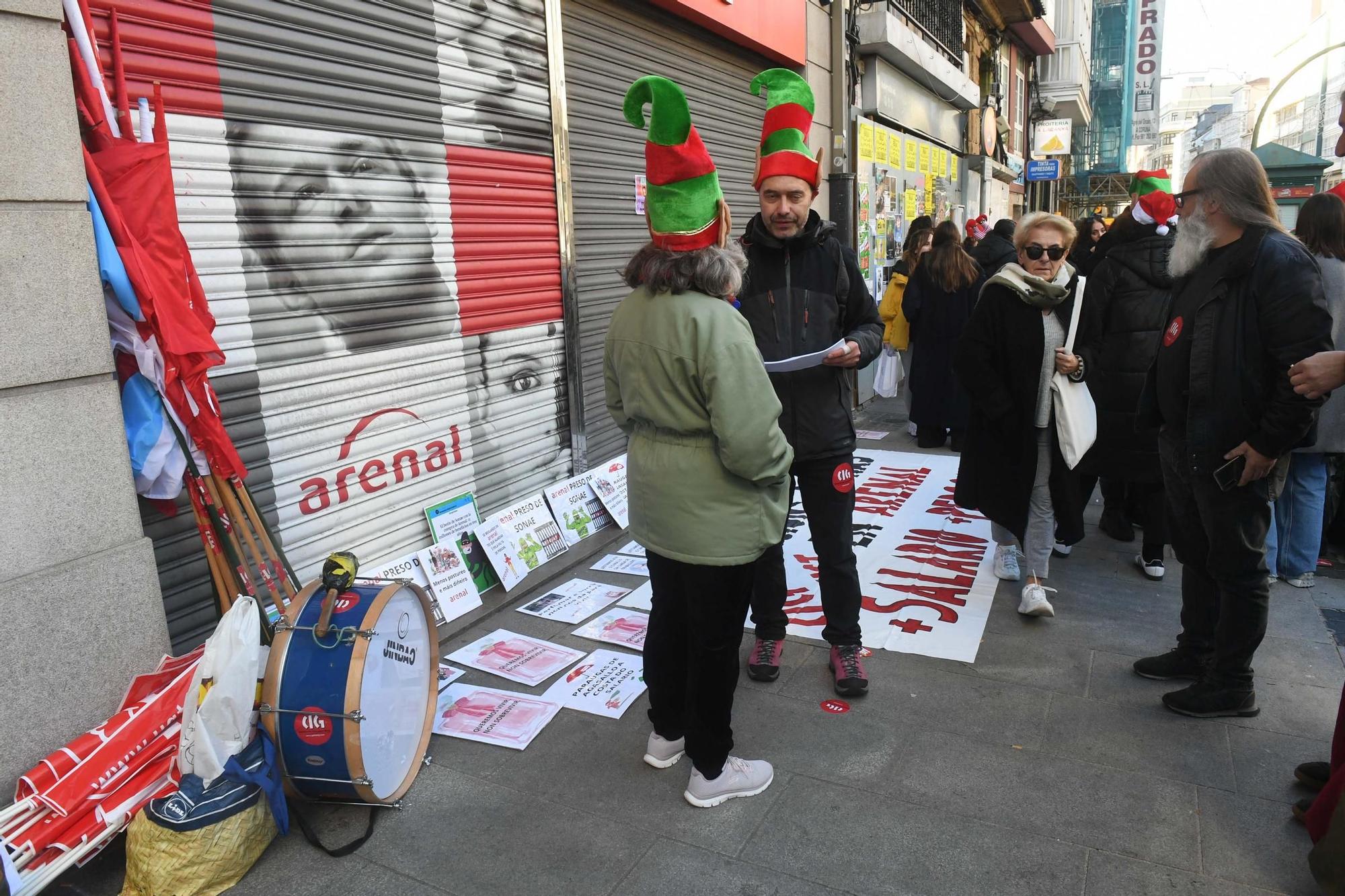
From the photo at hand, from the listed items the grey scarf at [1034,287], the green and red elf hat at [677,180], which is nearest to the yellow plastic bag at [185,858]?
the green and red elf hat at [677,180]

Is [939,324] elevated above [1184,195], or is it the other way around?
[1184,195]

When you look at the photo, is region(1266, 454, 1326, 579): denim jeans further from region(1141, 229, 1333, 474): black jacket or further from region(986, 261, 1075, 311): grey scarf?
region(1141, 229, 1333, 474): black jacket

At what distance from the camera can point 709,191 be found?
8.00ft

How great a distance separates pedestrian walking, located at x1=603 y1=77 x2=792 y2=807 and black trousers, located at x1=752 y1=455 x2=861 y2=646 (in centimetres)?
68

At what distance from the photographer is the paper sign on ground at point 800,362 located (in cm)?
319

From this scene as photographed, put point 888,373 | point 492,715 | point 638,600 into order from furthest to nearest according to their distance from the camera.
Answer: point 888,373, point 638,600, point 492,715

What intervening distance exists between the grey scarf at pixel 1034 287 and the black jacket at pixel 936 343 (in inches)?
137

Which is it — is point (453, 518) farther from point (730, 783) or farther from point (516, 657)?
point (730, 783)

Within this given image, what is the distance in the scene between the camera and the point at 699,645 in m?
2.62

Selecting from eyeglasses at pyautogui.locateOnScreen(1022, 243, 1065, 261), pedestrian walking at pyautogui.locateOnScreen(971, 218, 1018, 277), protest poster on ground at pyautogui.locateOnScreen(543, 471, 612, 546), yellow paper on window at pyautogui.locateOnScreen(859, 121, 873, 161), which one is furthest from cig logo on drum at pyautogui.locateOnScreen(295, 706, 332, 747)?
yellow paper on window at pyautogui.locateOnScreen(859, 121, 873, 161)

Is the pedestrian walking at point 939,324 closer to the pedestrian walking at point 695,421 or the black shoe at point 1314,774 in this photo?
the black shoe at point 1314,774

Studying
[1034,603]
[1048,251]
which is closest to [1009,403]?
[1048,251]

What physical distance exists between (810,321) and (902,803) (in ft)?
5.52

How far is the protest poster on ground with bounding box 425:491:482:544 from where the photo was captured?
15.0ft
